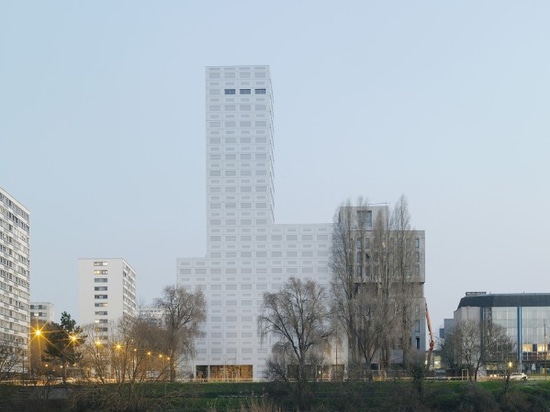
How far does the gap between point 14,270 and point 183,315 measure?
177ft

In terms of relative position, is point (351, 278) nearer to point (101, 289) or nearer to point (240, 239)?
point (240, 239)

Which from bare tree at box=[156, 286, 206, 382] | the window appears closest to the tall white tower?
the window

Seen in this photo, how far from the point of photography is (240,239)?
284ft

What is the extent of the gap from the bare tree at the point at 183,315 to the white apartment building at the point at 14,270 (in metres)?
42.2

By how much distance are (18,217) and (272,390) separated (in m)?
72.1

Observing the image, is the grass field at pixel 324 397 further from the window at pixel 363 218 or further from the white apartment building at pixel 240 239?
the white apartment building at pixel 240 239

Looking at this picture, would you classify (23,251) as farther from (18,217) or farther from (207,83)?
(207,83)

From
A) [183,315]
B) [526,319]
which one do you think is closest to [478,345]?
[183,315]

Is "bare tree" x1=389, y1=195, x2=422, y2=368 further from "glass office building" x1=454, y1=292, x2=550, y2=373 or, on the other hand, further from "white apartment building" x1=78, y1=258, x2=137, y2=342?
"white apartment building" x1=78, y1=258, x2=137, y2=342

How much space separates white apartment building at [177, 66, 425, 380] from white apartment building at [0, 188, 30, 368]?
34.8m

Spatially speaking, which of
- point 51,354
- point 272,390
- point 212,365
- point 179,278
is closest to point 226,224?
point 179,278

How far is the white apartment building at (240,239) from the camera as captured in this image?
85.3 metres

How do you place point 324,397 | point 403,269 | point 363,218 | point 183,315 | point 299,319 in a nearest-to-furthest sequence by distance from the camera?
point 324,397, point 299,319, point 183,315, point 403,269, point 363,218

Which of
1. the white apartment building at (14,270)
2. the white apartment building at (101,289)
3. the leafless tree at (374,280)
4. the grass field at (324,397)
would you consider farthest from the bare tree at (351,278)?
the white apartment building at (101,289)
